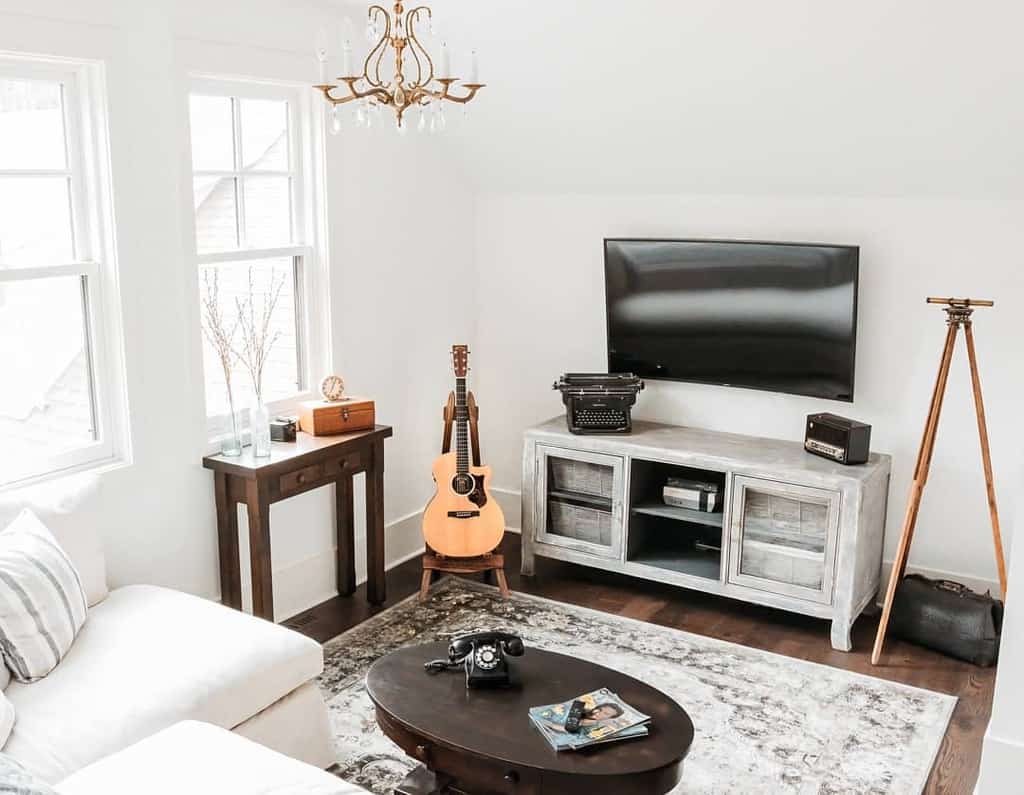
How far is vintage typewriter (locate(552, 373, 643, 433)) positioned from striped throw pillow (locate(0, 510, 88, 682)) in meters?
2.29

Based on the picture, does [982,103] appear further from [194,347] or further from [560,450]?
[194,347]

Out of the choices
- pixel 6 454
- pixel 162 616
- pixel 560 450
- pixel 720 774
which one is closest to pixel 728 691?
pixel 720 774

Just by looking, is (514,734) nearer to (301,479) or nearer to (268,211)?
(301,479)

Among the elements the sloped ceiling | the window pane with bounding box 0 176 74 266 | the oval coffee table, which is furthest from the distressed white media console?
the window pane with bounding box 0 176 74 266

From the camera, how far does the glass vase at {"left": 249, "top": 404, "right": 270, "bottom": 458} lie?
3.80m

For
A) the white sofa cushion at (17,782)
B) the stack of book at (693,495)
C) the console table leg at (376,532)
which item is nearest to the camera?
the white sofa cushion at (17,782)

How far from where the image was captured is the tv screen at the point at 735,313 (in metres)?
4.31

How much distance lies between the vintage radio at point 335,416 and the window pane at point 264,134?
997 mm

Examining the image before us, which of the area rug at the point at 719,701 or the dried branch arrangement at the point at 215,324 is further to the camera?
the dried branch arrangement at the point at 215,324

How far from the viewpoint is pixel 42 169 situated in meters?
3.32

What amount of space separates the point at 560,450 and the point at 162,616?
6.68ft

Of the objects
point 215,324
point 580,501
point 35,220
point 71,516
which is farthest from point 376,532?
point 35,220

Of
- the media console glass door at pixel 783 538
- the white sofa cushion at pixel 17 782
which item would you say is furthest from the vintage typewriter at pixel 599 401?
the white sofa cushion at pixel 17 782

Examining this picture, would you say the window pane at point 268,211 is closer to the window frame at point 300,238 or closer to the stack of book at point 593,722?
the window frame at point 300,238
